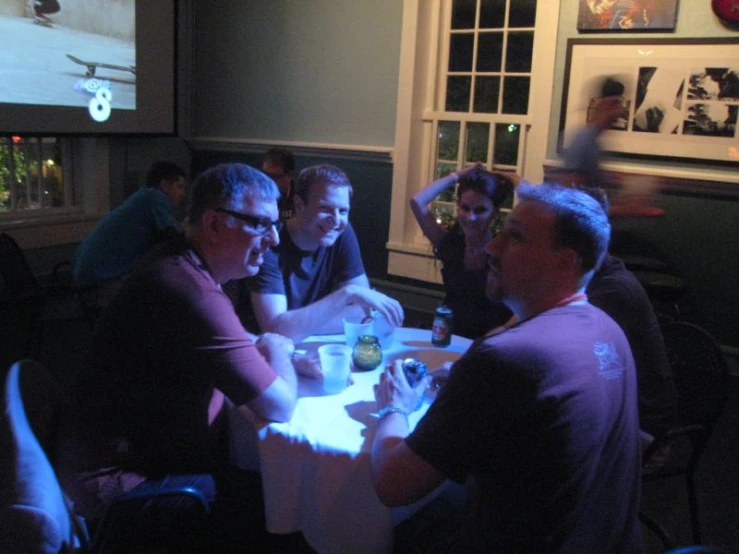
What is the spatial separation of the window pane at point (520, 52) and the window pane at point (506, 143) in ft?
1.29

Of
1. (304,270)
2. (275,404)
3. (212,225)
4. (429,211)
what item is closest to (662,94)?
(429,211)

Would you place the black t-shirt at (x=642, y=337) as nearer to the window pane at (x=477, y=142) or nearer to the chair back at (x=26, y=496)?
the chair back at (x=26, y=496)

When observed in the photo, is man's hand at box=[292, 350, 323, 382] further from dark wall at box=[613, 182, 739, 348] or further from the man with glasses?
dark wall at box=[613, 182, 739, 348]

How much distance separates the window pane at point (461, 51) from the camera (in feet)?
14.9

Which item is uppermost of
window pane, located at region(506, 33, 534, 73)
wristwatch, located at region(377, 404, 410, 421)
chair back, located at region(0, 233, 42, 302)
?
window pane, located at region(506, 33, 534, 73)

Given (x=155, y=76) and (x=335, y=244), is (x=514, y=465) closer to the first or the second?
(x=335, y=244)

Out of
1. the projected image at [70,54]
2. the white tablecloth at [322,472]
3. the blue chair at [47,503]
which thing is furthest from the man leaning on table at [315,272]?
the projected image at [70,54]

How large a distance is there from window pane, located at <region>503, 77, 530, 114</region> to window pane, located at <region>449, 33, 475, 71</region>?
1.05 ft

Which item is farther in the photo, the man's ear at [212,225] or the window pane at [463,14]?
the window pane at [463,14]

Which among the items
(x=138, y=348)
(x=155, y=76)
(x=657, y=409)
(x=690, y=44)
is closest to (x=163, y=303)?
(x=138, y=348)

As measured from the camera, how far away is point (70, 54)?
14.9 ft

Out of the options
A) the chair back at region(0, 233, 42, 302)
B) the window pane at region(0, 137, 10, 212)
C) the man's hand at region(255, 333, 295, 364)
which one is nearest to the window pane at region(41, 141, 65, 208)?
the window pane at region(0, 137, 10, 212)

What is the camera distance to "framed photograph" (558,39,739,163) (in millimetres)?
3686

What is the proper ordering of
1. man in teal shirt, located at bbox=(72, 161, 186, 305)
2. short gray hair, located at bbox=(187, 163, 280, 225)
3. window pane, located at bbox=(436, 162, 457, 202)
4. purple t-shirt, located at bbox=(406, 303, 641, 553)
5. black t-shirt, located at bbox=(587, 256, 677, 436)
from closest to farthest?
purple t-shirt, located at bbox=(406, 303, 641, 553) < short gray hair, located at bbox=(187, 163, 280, 225) < black t-shirt, located at bbox=(587, 256, 677, 436) < man in teal shirt, located at bbox=(72, 161, 186, 305) < window pane, located at bbox=(436, 162, 457, 202)
